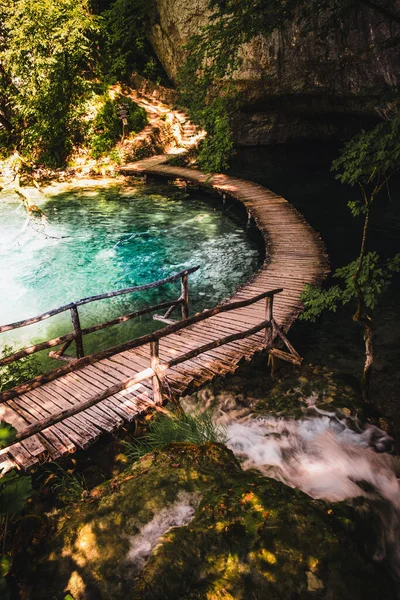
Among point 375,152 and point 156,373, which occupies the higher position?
point 375,152

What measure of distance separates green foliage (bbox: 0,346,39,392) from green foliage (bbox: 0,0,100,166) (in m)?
19.9

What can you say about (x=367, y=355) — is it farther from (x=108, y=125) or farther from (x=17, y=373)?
(x=108, y=125)

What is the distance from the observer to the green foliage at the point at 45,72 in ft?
67.6

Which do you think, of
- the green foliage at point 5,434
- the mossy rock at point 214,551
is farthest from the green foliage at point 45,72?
the mossy rock at point 214,551

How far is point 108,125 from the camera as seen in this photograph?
25.9 metres

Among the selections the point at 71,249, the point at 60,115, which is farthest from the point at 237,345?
the point at 60,115

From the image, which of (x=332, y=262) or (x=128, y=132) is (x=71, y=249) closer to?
(x=332, y=262)

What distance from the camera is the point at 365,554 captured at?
3.16m

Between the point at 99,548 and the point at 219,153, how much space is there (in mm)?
→ 8514

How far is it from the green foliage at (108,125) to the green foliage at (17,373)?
68.2 ft

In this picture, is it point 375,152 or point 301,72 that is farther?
point 301,72

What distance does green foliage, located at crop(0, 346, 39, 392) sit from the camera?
7.55 metres

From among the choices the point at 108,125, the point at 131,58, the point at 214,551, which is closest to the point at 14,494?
the point at 214,551

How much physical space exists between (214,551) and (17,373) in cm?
659
